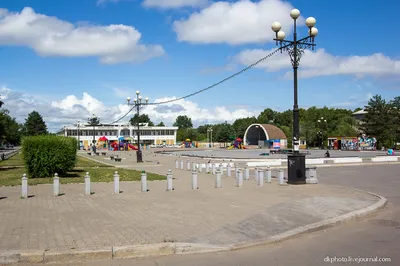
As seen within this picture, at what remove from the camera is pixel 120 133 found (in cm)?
13475

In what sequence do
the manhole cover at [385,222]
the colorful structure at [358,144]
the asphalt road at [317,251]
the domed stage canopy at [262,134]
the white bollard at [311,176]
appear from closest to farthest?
the asphalt road at [317,251] < the manhole cover at [385,222] < the white bollard at [311,176] < the colorful structure at [358,144] < the domed stage canopy at [262,134]

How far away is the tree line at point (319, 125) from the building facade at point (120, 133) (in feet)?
43.5

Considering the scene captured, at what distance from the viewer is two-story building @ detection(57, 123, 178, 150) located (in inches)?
5064

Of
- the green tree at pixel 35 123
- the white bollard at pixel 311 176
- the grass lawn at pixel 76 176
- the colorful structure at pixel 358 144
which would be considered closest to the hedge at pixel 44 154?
the grass lawn at pixel 76 176

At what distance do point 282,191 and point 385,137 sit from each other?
75887mm

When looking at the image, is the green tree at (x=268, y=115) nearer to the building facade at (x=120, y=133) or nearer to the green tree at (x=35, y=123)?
the building facade at (x=120, y=133)

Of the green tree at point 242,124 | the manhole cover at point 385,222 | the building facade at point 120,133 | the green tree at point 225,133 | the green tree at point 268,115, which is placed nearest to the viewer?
the manhole cover at point 385,222

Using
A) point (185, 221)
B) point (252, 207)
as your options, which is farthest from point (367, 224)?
point (185, 221)

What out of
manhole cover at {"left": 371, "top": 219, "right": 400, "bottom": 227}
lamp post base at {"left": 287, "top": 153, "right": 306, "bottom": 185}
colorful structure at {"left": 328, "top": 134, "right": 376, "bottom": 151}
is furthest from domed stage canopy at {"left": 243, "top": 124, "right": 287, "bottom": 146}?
manhole cover at {"left": 371, "top": 219, "right": 400, "bottom": 227}

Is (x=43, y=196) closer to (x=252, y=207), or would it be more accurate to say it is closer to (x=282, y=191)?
(x=252, y=207)

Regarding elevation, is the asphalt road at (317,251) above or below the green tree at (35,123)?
below

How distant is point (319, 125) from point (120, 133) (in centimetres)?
6440

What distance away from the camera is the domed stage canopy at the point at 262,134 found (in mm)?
101338

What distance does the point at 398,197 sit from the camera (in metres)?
14.5
